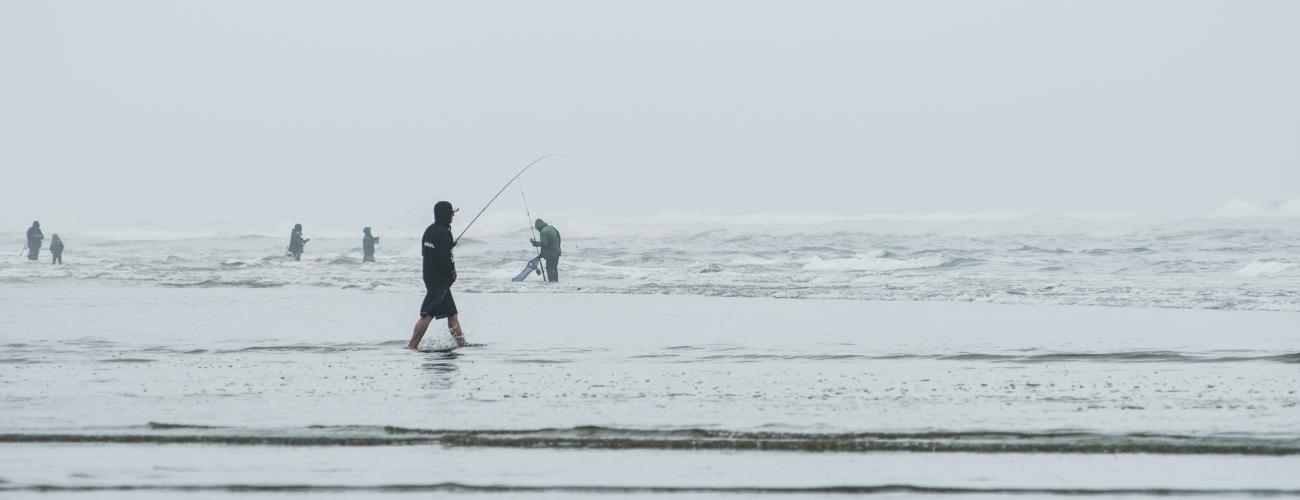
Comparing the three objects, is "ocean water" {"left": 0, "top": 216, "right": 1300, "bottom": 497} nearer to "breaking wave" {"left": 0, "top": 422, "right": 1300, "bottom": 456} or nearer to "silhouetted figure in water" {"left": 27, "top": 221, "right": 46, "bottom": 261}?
"breaking wave" {"left": 0, "top": 422, "right": 1300, "bottom": 456}

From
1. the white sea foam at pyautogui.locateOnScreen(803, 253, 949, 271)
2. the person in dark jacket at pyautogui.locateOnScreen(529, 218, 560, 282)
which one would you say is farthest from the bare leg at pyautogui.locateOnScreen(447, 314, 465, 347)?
the white sea foam at pyautogui.locateOnScreen(803, 253, 949, 271)

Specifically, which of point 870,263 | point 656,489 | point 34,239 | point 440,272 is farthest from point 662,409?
point 34,239

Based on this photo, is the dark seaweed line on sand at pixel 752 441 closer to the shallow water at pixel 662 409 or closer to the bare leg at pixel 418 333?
the shallow water at pixel 662 409

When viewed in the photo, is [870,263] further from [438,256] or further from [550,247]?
[438,256]

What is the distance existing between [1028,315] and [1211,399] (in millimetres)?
8163

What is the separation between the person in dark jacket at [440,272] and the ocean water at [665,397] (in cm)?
44

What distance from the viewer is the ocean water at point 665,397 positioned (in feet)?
16.9

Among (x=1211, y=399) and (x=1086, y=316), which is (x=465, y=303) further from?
(x=1211, y=399)

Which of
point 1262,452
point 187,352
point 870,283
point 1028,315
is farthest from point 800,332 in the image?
point 870,283

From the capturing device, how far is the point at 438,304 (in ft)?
38.3

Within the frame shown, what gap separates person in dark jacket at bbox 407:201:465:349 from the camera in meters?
11.7

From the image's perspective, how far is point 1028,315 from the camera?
1548cm

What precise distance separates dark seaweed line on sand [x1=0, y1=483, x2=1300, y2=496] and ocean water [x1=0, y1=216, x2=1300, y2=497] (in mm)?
20

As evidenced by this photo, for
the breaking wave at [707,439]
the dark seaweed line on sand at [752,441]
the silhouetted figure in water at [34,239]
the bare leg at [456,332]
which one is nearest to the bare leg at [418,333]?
the bare leg at [456,332]
